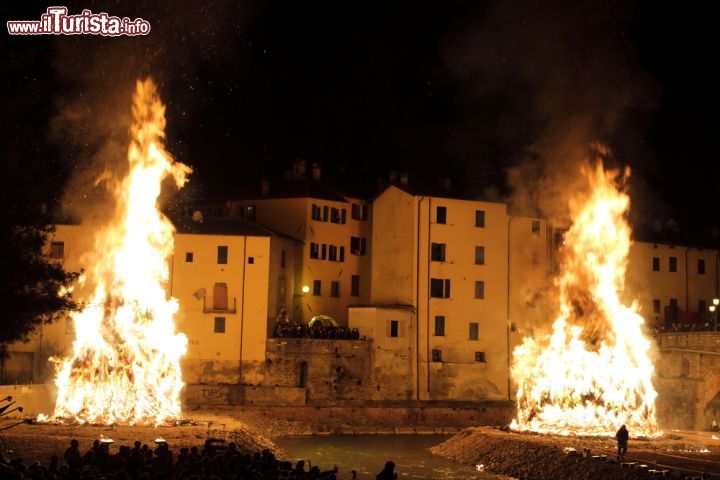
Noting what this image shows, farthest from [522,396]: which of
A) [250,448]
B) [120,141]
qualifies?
[120,141]

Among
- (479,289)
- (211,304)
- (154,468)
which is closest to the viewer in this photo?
(154,468)

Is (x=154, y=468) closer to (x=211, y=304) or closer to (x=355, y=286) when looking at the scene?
(x=211, y=304)

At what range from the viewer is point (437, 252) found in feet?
223

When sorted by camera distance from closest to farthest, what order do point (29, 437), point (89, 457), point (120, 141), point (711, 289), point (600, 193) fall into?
point (89, 457), point (29, 437), point (120, 141), point (600, 193), point (711, 289)

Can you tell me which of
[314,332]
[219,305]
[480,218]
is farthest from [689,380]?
[219,305]

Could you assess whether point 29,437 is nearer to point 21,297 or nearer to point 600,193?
point 21,297

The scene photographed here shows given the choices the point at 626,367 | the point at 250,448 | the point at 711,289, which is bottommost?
the point at 250,448

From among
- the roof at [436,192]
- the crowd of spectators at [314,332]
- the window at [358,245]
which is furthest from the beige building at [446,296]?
the window at [358,245]

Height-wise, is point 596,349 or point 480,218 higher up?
point 480,218

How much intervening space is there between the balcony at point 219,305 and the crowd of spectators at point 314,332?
348cm

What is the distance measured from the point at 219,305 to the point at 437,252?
50.4ft

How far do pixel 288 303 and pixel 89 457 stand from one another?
4214 cm

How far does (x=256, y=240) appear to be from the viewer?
6500cm

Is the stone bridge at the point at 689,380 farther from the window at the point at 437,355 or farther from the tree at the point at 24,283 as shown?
the tree at the point at 24,283
